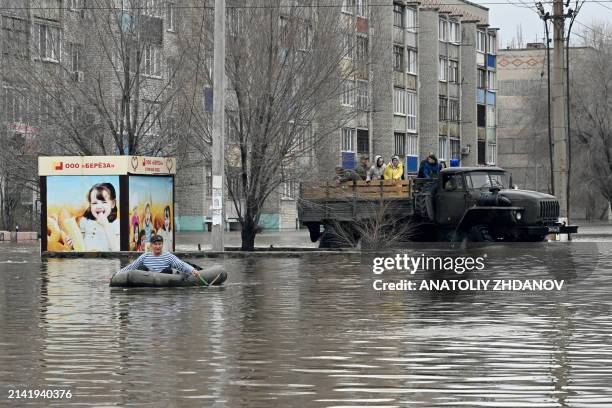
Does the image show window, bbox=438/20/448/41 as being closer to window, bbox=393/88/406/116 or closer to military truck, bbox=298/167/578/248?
window, bbox=393/88/406/116

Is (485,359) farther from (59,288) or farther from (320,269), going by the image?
(320,269)

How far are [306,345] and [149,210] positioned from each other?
81.9 feet

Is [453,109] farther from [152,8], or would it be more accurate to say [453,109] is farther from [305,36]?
[305,36]

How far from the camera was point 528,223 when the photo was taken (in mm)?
38250

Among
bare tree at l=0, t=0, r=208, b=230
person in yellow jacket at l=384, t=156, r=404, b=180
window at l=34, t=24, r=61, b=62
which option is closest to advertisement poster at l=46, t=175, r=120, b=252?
bare tree at l=0, t=0, r=208, b=230

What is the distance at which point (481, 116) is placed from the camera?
376 feet

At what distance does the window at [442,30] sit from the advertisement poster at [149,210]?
6807cm

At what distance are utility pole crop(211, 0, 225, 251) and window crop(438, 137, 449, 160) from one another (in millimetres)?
68089

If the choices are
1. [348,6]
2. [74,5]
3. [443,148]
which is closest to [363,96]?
[348,6]

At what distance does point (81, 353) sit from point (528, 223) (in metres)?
25.0

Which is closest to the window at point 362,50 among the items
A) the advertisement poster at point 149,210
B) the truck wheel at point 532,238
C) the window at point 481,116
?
the advertisement poster at point 149,210

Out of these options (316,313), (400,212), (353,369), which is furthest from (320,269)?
(353,369)

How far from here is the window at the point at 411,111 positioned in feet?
330

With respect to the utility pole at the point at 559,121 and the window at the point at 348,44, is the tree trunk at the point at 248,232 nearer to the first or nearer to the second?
the window at the point at 348,44
